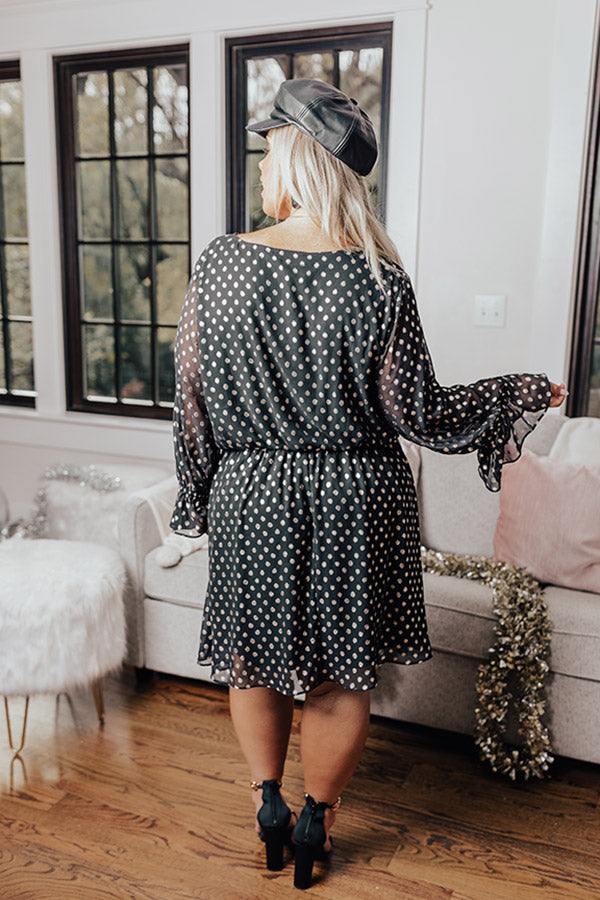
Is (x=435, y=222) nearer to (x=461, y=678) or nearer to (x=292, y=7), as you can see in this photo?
(x=292, y=7)

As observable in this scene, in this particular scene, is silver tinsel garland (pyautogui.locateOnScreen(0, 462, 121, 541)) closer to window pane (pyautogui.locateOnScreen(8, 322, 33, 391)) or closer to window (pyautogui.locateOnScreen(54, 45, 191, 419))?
window (pyautogui.locateOnScreen(54, 45, 191, 419))

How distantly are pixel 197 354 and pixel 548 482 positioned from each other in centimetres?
120

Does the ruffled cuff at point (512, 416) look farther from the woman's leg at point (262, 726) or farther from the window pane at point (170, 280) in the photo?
the window pane at point (170, 280)

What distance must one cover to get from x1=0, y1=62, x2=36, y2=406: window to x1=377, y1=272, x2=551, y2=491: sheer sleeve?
114 inches

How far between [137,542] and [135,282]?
60.7 inches

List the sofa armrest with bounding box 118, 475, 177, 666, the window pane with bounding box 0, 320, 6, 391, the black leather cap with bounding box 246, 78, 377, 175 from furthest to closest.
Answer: the window pane with bounding box 0, 320, 6, 391
the sofa armrest with bounding box 118, 475, 177, 666
the black leather cap with bounding box 246, 78, 377, 175

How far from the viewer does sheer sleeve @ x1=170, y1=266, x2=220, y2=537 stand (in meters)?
1.62

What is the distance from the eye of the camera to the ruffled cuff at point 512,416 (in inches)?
63.8

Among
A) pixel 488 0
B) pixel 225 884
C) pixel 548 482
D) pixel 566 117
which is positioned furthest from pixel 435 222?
pixel 225 884

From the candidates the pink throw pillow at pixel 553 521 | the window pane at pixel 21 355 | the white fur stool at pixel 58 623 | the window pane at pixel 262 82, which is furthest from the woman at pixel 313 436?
the window pane at pixel 21 355

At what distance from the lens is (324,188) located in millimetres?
1491

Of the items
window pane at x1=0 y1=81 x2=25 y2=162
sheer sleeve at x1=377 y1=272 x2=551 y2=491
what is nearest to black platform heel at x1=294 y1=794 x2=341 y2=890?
sheer sleeve at x1=377 y1=272 x2=551 y2=491

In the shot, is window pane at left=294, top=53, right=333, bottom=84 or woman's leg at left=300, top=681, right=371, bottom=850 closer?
woman's leg at left=300, top=681, right=371, bottom=850

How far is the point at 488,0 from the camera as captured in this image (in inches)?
110
